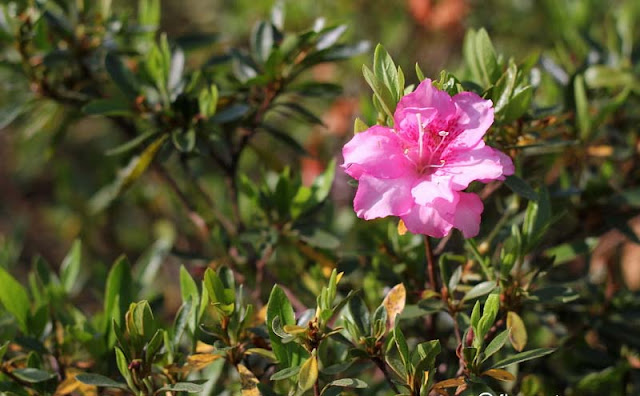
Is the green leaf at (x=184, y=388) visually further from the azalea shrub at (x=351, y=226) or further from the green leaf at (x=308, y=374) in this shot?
the green leaf at (x=308, y=374)

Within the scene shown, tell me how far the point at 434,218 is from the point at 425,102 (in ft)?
0.51

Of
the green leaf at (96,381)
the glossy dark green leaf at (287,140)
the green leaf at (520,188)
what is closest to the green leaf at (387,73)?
the green leaf at (520,188)

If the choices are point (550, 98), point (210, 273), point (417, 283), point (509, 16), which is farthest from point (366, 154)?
point (509, 16)

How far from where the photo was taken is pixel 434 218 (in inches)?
37.0

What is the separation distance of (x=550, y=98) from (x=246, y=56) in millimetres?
726

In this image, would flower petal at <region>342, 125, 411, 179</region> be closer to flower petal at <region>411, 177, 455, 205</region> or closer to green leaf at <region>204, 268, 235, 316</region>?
flower petal at <region>411, 177, 455, 205</region>

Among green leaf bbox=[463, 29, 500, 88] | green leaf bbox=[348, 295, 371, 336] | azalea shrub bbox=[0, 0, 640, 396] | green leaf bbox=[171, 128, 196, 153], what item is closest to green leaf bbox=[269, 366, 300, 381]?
azalea shrub bbox=[0, 0, 640, 396]

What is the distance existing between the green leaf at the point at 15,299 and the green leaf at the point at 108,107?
0.30 meters

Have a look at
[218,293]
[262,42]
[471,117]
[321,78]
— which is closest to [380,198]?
[471,117]

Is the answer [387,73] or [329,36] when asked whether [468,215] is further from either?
[329,36]

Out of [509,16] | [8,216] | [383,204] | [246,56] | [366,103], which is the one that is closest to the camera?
[383,204]

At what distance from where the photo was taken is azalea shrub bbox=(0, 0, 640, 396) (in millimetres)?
977

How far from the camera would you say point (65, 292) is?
1396 mm

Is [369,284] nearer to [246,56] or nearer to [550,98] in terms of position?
[246,56]
